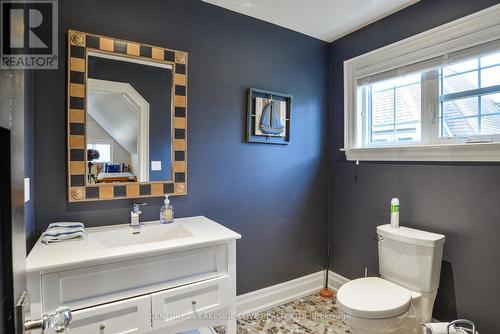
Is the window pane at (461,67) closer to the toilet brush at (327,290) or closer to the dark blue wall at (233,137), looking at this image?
the dark blue wall at (233,137)

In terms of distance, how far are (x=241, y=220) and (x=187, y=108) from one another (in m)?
0.95

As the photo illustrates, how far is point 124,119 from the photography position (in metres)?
1.70

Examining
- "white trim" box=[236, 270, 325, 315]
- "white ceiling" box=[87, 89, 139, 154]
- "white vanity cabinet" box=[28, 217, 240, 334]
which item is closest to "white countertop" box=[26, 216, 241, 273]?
"white vanity cabinet" box=[28, 217, 240, 334]

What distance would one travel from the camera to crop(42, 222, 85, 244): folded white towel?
4.39ft

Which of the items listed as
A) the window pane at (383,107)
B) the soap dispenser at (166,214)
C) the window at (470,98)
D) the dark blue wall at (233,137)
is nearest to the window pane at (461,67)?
the window at (470,98)

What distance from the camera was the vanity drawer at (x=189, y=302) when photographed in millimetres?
1311

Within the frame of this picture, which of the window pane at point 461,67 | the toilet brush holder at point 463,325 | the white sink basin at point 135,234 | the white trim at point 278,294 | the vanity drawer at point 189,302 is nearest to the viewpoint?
the vanity drawer at point 189,302

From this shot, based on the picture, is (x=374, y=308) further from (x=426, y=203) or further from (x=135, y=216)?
(x=135, y=216)

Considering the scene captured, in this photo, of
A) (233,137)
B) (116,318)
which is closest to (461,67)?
(233,137)

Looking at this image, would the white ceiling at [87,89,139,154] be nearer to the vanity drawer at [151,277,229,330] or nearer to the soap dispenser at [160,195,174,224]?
the soap dispenser at [160,195,174,224]

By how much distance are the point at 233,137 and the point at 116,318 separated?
1.36 metres

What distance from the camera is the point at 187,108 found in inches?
75.5

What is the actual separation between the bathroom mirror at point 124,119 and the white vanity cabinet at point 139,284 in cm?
35

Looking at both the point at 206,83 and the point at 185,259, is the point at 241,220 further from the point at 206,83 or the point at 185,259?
the point at 206,83
